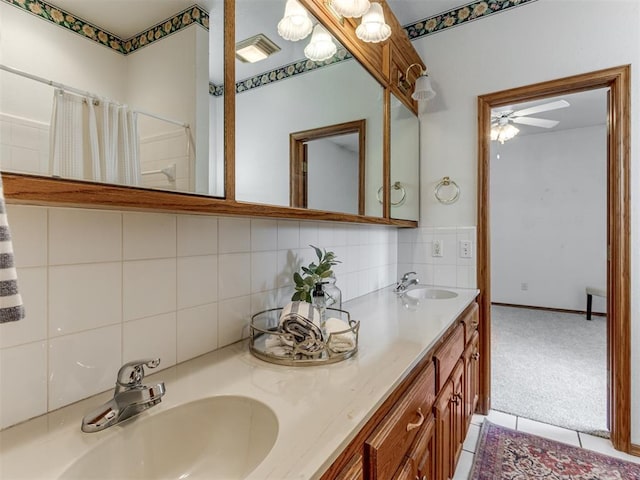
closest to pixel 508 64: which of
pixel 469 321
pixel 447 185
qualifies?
pixel 447 185

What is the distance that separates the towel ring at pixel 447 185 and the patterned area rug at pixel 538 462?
4.51 feet

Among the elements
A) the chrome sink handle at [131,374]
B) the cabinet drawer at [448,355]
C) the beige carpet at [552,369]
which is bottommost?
the beige carpet at [552,369]

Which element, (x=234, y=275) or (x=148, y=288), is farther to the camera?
(x=234, y=275)

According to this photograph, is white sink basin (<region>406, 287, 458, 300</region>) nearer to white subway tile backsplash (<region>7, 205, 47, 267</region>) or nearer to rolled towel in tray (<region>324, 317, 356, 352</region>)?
rolled towel in tray (<region>324, 317, 356, 352</region>)

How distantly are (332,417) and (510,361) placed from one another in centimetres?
280

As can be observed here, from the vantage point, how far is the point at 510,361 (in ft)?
9.09

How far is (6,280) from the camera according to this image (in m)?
0.36

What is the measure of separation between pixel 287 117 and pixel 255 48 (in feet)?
0.72

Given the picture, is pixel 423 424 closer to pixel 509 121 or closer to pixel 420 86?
pixel 420 86

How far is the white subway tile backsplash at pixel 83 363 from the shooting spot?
64 centimetres

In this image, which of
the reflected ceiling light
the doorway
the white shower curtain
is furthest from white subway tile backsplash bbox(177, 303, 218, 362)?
the reflected ceiling light

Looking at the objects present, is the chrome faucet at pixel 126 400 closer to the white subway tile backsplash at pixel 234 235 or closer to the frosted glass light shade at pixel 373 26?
the white subway tile backsplash at pixel 234 235

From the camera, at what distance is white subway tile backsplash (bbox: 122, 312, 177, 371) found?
752mm

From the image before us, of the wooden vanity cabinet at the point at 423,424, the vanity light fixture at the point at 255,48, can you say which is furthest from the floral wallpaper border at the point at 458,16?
the wooden vanity cabinet at the point at 423,424
